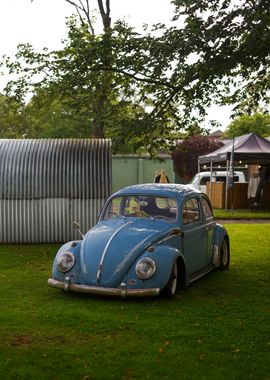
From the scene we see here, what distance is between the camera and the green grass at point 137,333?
5102mm

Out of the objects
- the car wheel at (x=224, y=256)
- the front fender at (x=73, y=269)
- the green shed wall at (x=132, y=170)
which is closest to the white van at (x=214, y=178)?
the green shed wall at (x=132, y=170)

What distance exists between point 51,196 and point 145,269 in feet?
20.9

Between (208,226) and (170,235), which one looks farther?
(208,226)

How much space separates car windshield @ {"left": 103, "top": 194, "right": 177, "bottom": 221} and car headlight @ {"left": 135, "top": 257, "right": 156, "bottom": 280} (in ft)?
4.40

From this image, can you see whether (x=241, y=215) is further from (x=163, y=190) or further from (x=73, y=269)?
(x=73, y=269)

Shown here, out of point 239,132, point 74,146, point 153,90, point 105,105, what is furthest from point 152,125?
point 239,132

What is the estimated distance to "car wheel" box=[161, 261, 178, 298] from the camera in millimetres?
7797

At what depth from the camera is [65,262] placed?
804cm

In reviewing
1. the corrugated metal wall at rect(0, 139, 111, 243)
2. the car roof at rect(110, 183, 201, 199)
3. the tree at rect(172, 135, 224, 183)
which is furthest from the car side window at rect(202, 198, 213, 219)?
the tree at rect(172, 135, 224, 183)

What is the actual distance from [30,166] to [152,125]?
12.2 feet

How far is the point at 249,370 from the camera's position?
510 centimetres

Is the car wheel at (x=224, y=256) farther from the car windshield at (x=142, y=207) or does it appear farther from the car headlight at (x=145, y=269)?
the car headlight at (x=145, y=269)

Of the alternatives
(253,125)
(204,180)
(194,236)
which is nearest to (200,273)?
(194,236)

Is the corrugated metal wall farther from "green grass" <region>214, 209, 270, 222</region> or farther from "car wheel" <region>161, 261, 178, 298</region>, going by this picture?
"green grass" <region>214, 209, 270, 222</region>
